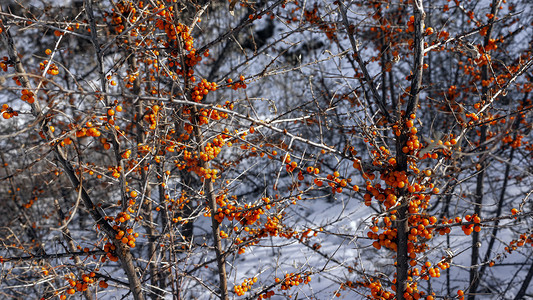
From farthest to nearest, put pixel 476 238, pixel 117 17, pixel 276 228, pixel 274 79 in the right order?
pixel 274 79 → pixel 476 238 → pixel 117 17 → pixel 276 228

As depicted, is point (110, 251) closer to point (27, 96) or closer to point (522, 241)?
point (27, 96)

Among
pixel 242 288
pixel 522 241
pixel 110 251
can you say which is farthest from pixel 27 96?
pixel 522 241

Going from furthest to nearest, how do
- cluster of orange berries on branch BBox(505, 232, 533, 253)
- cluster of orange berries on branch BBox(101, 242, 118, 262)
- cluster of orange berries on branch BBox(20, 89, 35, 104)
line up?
1. cluster of orange berries on branch BBox(505, 232, 533, 253)
2. cluster of orange berries on branch BBox(101, 242, 118, 262)
3. cluster of orange berries on branch BBox(20, 89, 35, 104)

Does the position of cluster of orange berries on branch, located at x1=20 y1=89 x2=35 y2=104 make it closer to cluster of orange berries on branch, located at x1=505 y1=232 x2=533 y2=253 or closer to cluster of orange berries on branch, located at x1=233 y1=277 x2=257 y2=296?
A: cluster of orange berries on branch, located at x1=233 y1=277 x2=257 y2=296

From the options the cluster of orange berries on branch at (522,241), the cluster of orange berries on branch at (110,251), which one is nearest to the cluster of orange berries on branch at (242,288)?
the cluster of orange berries on branch at (110,251)

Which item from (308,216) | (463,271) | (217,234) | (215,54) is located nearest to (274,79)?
(215,54)

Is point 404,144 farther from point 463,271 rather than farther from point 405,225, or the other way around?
point 463,271

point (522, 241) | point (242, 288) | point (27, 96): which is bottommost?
point (242, 288)

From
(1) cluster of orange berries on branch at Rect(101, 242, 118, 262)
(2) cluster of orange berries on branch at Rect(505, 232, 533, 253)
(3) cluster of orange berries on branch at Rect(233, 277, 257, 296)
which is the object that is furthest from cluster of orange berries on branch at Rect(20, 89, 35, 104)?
(2) cluster of orange berries on branch at Rect(505, 232, 533, 253)

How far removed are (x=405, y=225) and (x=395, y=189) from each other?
29 centimetres

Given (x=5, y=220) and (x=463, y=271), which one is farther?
(x=5, y=220)

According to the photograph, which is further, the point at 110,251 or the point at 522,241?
the point at 522,241

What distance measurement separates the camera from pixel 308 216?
9.07 metres

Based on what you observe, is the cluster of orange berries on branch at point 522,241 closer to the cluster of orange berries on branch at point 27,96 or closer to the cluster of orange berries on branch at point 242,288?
the cluster of orange berries on branch at point 242,288
